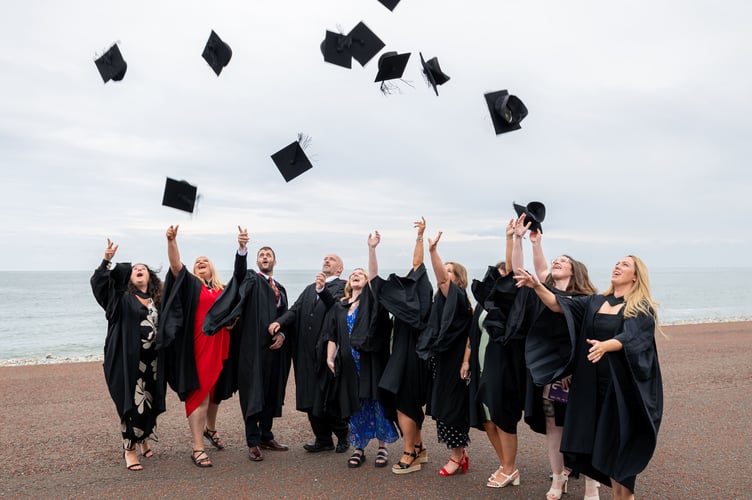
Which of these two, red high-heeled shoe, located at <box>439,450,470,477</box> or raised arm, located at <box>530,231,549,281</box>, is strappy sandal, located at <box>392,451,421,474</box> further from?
raised arm, located at <box>530,231,549,281</box>

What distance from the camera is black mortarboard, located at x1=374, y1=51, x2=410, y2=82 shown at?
Answer: 692 centimetres

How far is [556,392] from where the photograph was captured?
16.6ft

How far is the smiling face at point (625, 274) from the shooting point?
4.62 meters

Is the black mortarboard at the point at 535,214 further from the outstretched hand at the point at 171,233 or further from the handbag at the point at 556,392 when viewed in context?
the outstretched hand at the point at 171,233

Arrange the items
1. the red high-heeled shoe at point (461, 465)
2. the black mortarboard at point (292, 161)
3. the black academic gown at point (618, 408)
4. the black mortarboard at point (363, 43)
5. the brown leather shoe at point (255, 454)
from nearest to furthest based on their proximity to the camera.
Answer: the black academic gown at point (618, 408) → the red high-heeled shoe at point (461, 465) → the brown leather shoe at point (255, 454) → the black mortarboard at point (292, 161) → the black mortarboard at point (363, 43)

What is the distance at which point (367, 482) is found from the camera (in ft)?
18.5

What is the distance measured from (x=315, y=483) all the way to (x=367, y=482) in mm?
466

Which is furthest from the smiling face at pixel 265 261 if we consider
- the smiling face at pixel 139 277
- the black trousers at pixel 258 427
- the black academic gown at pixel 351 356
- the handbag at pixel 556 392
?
the handbag at pixel 556 392

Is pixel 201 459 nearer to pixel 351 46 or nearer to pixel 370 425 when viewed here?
pixel 370 425

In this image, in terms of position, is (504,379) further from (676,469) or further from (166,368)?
(166,368)

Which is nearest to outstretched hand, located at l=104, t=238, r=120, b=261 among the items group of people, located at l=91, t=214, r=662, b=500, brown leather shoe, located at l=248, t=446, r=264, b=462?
group of people, located at l=91, t=214, r=662, b=500

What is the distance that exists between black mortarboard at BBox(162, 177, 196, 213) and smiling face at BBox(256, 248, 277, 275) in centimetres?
88

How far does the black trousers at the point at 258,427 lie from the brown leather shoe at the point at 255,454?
0.06m

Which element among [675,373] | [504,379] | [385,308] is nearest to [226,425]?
[385,308]
